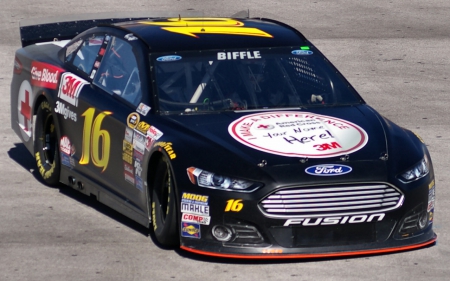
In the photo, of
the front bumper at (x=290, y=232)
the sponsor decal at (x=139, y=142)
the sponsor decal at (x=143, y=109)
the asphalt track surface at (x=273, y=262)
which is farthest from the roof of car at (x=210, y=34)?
the front bumper at (x=290, y=232)

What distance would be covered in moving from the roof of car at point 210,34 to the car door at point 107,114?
0.61 feet

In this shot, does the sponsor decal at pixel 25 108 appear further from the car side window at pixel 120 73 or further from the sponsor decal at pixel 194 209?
the sponsor decal at pixel 194 209

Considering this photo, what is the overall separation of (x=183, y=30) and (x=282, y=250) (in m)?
2.46

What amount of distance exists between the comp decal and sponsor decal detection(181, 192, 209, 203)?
1858 mm

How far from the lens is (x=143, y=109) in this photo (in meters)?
7.80

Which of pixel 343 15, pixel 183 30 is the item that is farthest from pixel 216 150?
pixel 343 15

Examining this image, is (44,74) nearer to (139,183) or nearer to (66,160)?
(66,160)

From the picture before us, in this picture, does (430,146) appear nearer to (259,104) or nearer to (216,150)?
(259,104)

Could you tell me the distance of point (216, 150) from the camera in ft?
23.2

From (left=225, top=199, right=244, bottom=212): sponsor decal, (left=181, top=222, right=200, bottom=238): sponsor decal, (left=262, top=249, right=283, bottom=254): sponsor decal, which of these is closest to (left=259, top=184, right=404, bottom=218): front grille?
(left=225, top=199, right=244, bottom=212): sponsor decal

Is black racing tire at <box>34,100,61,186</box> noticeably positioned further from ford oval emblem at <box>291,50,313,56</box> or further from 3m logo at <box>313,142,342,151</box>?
3m logo at <box>313,142,342,151</box>

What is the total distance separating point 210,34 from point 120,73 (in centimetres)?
79

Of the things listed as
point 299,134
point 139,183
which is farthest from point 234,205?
point 139,183

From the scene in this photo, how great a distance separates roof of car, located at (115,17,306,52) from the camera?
27.2 feet
